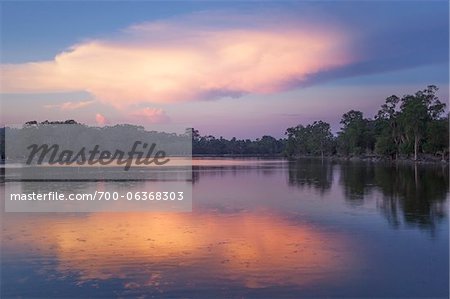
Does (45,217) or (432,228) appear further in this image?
(45,217)

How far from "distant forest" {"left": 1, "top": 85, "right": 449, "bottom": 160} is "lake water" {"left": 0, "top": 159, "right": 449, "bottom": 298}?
53144 millimetres

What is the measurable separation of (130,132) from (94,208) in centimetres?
10226

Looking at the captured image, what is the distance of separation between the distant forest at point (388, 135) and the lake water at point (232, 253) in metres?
53.1

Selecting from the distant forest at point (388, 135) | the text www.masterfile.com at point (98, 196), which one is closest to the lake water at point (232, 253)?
the text www.masterfile.com at point (98, 196)

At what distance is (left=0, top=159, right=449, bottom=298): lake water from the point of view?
7957 millimetres

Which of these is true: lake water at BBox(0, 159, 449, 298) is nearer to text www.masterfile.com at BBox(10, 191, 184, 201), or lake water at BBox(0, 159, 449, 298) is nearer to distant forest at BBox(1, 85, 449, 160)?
text www.masterfile.com at BBox(10, 191, 184, 201)

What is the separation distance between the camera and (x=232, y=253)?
34.2 feet

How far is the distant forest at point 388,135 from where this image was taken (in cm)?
6769

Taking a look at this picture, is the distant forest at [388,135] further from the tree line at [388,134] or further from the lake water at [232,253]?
the lake water at [232,253]

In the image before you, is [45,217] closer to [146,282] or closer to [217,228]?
[217,228]

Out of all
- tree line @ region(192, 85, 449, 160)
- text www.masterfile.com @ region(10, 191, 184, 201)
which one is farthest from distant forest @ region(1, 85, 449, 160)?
text www.masterfile.com @ region(10, 191, 184, 201)

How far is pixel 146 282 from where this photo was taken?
825cm

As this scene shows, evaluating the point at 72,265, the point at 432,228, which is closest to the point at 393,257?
the point at 432,228

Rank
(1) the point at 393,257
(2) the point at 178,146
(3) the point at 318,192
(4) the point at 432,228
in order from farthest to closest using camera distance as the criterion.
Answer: (2) the point at 178,146 → (3) the point at 318,192 → (4) the point at 432,228 → (1) the point at 393,257
